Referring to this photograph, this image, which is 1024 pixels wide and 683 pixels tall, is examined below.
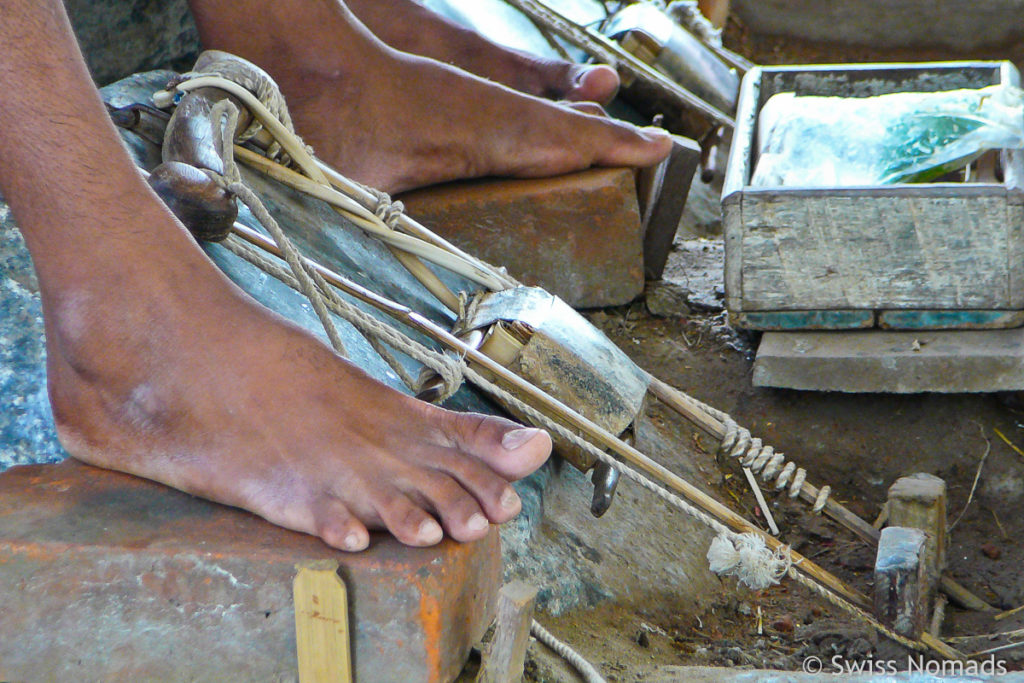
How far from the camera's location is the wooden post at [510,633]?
0.84 metres

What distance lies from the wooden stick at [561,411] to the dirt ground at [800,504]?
0.09 meters

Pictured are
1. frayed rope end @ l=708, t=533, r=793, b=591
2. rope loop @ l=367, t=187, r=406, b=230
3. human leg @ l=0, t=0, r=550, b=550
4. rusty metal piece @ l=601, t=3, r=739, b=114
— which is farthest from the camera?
rusty metal piece @ l=601, t=3, r=739, b=114

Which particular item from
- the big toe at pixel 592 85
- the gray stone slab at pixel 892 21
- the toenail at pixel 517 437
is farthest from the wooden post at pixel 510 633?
the gray stone slab at pixel 892 21

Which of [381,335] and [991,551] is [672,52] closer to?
[991,551]

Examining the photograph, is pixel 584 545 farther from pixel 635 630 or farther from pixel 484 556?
pixel 484 556

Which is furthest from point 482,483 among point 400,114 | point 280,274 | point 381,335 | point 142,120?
point 400,114

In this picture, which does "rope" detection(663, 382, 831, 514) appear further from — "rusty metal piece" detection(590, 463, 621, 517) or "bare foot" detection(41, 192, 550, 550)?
"bare foot" detection(41, 192, 550, 550)

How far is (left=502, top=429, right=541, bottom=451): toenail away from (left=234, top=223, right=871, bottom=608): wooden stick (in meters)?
0.35

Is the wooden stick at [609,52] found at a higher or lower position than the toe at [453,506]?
higher

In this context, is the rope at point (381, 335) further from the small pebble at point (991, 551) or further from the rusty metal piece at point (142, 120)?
the small pebble at point (991, 551)

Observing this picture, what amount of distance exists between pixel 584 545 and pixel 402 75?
100cm

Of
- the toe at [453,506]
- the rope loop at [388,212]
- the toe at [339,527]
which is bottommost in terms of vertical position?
the toe at [339,527]

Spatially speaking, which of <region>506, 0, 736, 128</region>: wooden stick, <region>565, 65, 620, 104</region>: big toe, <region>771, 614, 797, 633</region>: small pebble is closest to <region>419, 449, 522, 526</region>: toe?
<region>771, 614, 797, 633</region>: small pebble

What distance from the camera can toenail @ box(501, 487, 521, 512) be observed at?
3.11ft
